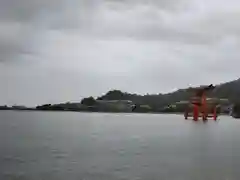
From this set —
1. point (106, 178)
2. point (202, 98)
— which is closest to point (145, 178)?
point (106, 178)

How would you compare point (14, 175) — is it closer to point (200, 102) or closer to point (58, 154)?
point (58, 154)

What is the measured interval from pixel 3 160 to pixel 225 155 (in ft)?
67.1

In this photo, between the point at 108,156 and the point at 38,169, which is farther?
the point at 108,156

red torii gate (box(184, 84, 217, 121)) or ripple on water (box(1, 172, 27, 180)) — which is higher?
red torii gate (box(184, 84, 217, 121))

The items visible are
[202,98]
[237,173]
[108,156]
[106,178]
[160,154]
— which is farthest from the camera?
[202,98]

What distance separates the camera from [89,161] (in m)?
40.1

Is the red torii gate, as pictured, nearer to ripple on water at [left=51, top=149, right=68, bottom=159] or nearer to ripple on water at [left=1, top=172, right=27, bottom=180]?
ripple on water at [left=51, top=149, right=68, bottom=159]

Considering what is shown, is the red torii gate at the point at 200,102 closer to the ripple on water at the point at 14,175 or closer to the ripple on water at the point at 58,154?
the ripple on water at the point at 58,154

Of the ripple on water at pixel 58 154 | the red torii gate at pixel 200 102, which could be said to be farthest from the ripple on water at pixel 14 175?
the red torii gate at pixel 200 102

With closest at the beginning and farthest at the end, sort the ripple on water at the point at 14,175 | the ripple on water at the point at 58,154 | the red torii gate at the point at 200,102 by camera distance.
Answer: the ripple on water at the point at 14,175
the ripple on water at the point at 58,154
the red torii gate at the point at 200,102

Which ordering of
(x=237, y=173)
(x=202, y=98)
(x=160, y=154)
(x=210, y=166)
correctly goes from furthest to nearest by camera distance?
(x=202, y=98), (x=160, y=154), (x=210, y=166), (x=237, y=173)

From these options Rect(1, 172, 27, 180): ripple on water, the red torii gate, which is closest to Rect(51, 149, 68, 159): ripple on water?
Rect(1, 172, 27, 180): ripple on water

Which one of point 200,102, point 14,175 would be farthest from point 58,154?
point 200,102

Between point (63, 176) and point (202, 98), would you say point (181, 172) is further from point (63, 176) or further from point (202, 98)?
point (202, 98)
